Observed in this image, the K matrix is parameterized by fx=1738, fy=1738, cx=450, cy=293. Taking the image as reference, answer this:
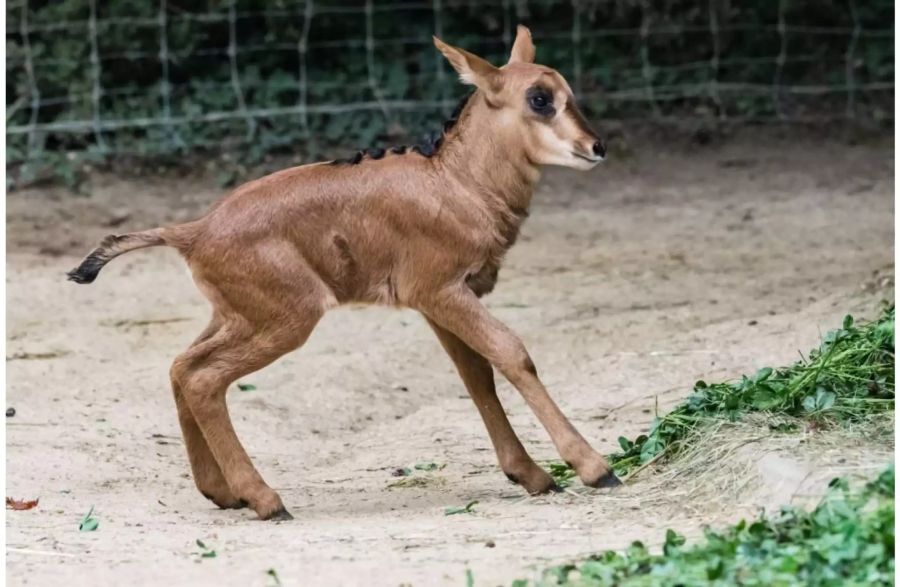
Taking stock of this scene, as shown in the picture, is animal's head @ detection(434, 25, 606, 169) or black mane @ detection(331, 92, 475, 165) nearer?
animal's head @ detection(434, 25, 606, 169)

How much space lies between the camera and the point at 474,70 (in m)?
6.78

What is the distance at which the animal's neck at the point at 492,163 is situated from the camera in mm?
6770

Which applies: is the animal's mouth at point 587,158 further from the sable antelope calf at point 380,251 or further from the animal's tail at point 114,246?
the animal's tail at point 114,246

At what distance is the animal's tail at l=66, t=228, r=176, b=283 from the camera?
658cm

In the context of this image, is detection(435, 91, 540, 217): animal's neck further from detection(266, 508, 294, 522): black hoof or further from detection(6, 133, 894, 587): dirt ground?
detection(266, 508, 294, 522): black hoof

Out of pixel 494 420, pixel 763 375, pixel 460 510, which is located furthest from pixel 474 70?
pixel 460 510

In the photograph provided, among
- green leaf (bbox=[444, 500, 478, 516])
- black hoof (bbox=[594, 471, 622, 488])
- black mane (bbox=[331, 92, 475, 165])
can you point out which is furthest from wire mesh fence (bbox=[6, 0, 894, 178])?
black hoof (bbox=[594, 471, 622, 488])

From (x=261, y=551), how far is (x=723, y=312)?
15.8 ft

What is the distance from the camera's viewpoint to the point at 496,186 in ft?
22.2

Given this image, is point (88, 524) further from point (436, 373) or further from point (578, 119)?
point (436, 373)

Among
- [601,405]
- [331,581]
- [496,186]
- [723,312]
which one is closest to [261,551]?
[331,581]

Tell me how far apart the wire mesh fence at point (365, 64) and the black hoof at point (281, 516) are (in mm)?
7849

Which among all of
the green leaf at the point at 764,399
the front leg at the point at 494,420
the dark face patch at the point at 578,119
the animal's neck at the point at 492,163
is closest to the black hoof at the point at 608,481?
the front leg at the point at 494,420

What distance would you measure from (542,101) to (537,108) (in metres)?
0.03
